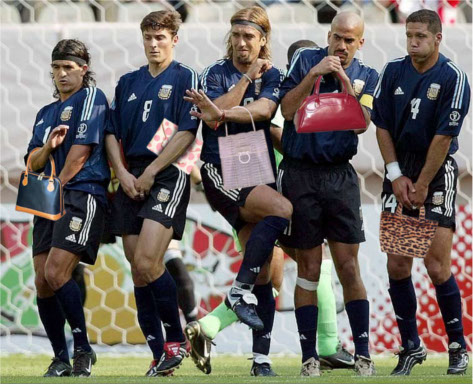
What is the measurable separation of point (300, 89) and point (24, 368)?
2.48 meters

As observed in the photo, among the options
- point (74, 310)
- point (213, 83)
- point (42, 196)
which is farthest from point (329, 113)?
point (74, 310)

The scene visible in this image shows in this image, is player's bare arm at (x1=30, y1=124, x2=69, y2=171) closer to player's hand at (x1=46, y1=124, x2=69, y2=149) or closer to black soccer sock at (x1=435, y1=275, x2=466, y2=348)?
player's hand at (x1=46, y1=124, x2=69, y2=149)

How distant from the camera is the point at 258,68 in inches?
212

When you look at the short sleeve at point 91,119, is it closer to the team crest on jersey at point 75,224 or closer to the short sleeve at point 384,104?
the team crest on jersey at point 75,224

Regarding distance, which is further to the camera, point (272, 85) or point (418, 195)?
point (272, 85)

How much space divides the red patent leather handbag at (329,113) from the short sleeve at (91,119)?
1078 millimetres

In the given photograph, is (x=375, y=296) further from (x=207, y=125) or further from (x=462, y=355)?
(x=207, y=125)

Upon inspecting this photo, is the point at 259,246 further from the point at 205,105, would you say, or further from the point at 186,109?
the point at 186,109

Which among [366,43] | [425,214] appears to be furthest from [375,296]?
[425,214]

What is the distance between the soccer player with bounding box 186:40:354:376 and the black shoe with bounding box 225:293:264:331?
418mm

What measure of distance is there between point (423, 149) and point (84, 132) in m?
1.76

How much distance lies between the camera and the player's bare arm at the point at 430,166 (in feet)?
17.1

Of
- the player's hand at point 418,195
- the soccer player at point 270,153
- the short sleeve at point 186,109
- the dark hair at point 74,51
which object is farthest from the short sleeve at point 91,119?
the player's hand at point 418,195

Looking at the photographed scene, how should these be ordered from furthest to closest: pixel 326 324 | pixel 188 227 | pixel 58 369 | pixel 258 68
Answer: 1. pixel 188 227
2. pixel 326 324
3. pixel 58 369
4. pixel 258 68
